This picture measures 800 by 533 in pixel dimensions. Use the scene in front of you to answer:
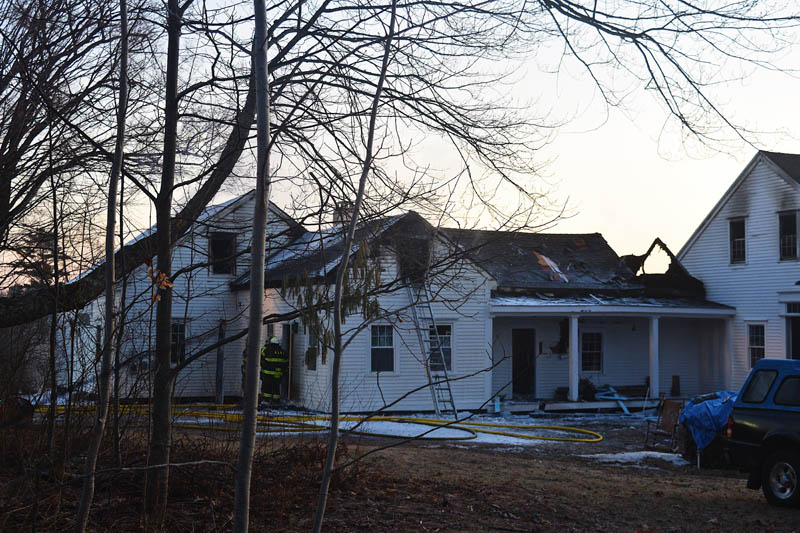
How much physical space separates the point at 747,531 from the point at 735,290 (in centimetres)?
1932

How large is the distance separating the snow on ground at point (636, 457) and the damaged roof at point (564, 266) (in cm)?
957

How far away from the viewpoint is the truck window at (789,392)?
10445 mm

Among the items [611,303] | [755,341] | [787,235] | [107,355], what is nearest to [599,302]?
[611,303]

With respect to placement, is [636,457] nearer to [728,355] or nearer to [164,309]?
[164,309]

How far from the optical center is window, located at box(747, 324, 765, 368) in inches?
1007

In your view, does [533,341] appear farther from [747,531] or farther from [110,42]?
[110,42]

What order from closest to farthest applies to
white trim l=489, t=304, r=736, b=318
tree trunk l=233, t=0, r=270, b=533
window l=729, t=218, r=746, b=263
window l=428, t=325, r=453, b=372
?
tree trunk l=233, t=0, r=270, b=533 → window l=428, t=325, r=453, b=372 → white trim l=489, t=304, r=736, b=318 → window l=729, t=218, r=746, b=263

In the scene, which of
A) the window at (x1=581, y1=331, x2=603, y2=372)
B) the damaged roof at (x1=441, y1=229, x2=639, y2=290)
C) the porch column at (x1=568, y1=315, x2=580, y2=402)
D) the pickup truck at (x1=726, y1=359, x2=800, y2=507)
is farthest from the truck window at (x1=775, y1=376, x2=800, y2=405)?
the window at (x1=581, y1=331, x2=603, y2=372)

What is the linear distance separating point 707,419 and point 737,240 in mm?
14139

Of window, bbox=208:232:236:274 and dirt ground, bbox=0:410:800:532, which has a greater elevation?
window, bbox=208:232:236:274

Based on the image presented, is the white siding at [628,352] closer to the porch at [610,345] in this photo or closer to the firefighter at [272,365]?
the porch at [610,345]

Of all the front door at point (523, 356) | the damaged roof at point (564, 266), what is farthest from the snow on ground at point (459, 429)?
the damaged roof at point (564, 266)

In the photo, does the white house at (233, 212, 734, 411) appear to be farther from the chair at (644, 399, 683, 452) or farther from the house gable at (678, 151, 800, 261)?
the chair at (644, 399, 683, 452)

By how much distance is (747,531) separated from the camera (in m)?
8.54
